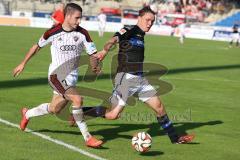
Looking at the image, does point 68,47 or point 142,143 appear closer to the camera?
point 142,143

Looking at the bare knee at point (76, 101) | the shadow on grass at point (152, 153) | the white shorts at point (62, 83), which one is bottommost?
the shadow on grass at point (152, 153)

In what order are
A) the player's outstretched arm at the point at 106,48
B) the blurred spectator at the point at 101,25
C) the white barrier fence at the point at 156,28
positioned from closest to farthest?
the player's outstretched arm at the point at 106,48, the blurred spectator at the point at 101,25, the white barrier fence at the point at 156,28

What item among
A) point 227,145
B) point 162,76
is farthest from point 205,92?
point 227,145

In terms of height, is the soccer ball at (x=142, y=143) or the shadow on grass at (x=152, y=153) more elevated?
the soccer ball at (x=142, y=143)

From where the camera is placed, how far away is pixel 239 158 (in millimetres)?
8992

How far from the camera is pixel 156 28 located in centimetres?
5853

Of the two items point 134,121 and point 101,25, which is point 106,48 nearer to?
point 134,121

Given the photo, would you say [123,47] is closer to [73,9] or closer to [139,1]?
[73,9]

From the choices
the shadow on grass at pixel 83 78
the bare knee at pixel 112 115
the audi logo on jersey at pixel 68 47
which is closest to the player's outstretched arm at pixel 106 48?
the audi logo on jersey at pixel 68 47

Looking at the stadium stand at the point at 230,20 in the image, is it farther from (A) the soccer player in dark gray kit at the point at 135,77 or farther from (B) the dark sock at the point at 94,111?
(A) the soccer player in dark gray kit at the point at 135,77

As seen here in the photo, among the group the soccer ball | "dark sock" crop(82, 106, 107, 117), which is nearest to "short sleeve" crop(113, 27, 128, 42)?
"dark sock" crop(82, 106, 107, 117)

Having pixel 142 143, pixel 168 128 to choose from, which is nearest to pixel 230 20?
pixel 168 128

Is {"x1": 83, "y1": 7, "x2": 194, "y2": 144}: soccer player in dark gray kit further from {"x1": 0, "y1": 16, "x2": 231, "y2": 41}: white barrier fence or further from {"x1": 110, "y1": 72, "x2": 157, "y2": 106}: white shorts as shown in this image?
{"x1": 0, "y1": 16, "x2": 231, "y2": 41}: white barrier fence

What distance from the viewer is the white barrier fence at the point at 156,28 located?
55.1 meters
